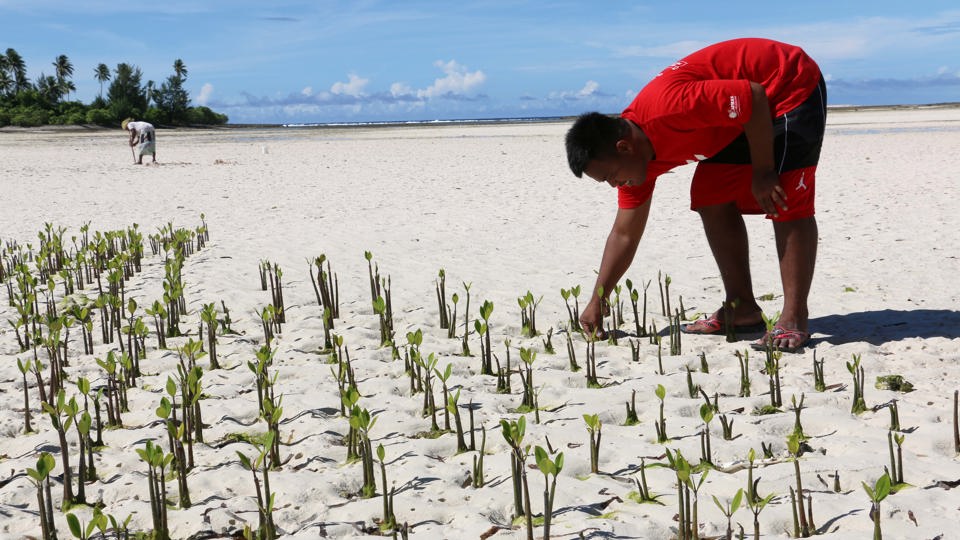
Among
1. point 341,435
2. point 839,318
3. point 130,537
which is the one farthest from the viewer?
point 839,318

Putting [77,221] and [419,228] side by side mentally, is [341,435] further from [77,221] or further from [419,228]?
[77,221]

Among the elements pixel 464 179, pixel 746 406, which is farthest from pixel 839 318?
pixel 464 179

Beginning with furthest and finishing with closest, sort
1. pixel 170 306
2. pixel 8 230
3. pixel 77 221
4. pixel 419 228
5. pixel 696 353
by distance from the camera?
pixel 77 221 < pixel 8 230 < pixel 419 228 < pixel 170 306 < pixel 696 353

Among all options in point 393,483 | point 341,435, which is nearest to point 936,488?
point 393,483

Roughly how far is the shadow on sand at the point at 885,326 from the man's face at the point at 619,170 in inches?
50.1

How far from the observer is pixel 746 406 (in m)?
3.29

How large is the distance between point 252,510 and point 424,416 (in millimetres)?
926

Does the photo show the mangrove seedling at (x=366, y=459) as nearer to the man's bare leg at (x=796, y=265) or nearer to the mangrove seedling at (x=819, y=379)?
the mangrove seedling at (x=819, y=379)

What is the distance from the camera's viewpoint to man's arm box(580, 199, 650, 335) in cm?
442

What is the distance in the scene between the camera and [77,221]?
10203 millimetres

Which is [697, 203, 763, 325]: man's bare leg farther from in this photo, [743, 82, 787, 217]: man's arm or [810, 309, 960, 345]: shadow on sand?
[743, 82, 787, 217]: man's arm

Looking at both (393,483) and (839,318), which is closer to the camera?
(393,483)

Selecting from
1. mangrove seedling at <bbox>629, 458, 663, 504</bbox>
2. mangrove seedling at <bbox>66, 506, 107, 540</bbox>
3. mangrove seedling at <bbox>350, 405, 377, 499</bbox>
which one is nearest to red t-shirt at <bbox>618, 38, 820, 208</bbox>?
mangrove seedling at <bbox>629, 458, 663, 504</bbox>

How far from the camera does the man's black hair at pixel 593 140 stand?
149 inches
